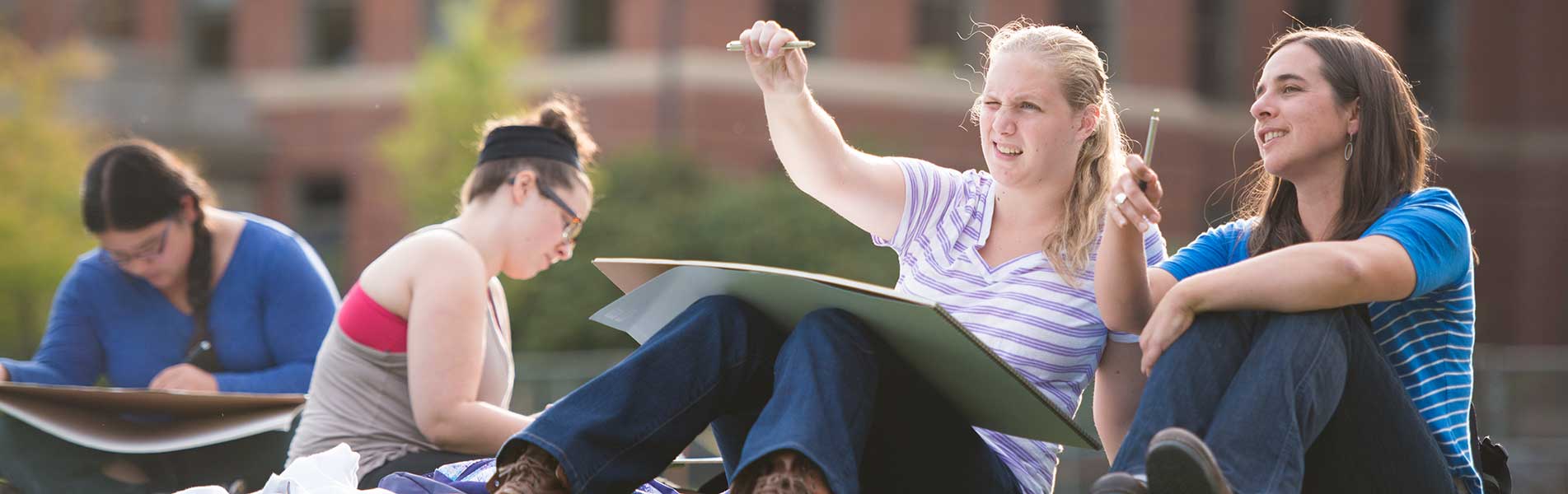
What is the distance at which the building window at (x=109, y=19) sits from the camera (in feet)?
80.1

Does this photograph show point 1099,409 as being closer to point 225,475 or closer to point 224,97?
point 225,475

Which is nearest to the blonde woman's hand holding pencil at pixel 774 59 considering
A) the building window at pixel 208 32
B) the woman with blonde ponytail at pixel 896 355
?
the woman with blonde ponytail at pixel 896 355

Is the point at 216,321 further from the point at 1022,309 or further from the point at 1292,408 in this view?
the point at 1292,408

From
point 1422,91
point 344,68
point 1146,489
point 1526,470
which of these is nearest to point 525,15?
point 344,68

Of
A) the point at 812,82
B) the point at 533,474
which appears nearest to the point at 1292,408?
the point at 533,474

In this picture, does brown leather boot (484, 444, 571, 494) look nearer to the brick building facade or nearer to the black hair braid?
the black hair braid

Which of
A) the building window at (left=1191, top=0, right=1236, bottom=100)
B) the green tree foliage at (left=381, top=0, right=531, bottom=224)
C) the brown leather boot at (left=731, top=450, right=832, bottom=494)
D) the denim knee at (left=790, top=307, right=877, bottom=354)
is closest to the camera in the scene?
the brown leather boot at (left=731, top=450, right=832, bottom=494)

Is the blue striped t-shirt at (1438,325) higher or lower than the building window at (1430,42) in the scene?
higher

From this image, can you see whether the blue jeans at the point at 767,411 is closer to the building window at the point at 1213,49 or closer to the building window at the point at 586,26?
the building window at the point at 586,26

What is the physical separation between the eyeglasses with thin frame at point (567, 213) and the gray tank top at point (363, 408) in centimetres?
25

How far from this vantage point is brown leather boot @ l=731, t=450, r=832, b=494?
2.51 metres

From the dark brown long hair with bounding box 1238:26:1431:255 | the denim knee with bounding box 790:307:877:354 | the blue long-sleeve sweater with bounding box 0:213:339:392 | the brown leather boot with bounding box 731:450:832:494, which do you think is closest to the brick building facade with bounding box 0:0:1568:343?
the blue long-sleeve sweater with bounding box 0:213:339:392

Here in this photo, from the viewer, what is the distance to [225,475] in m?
3.81

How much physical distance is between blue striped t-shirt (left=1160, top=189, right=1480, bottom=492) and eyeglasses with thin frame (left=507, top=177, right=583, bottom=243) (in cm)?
180
